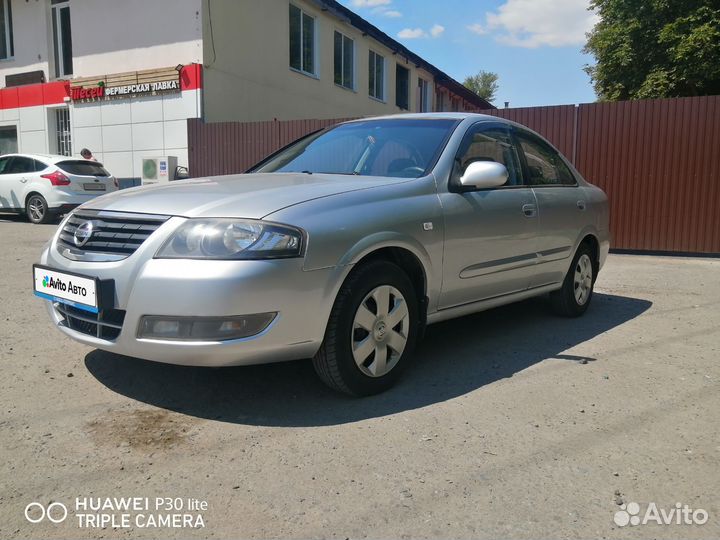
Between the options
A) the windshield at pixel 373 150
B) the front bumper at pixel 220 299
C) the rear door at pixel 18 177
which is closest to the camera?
the front bumper at pixel 220 299

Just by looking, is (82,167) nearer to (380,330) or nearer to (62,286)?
(62,286)

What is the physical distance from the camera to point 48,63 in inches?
623

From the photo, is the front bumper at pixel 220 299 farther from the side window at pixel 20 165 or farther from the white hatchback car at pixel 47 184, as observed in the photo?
the side window at pixel 20 165

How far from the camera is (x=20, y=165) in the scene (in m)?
12.6

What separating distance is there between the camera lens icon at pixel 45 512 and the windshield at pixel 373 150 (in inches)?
97.6

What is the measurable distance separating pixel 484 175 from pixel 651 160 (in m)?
7.00

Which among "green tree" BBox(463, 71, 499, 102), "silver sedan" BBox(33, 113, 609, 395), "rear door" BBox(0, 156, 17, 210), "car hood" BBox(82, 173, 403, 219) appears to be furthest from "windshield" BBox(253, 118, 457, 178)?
"green tree" BBox(463, 71, 499, 102)

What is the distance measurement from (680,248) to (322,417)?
8.28 m

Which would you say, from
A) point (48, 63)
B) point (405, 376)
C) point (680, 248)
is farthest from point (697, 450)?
point (48, 63)

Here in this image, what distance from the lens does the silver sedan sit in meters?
2.88

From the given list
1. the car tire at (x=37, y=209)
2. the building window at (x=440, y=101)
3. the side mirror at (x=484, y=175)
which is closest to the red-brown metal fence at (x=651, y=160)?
the side mirror at (x=484, y=175)

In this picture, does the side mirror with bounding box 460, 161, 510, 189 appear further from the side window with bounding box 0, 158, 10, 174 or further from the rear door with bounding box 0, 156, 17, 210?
the side window with bounding box 0, 158, 10, 174

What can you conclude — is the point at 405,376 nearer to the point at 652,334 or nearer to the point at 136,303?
the point at 136,303

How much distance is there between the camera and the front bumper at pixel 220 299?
280 centimetres
